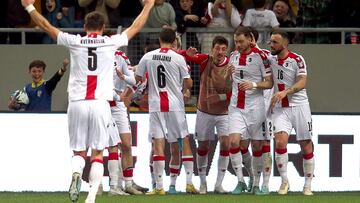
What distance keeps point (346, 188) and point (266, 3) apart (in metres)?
4.44

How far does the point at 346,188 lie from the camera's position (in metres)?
23.5

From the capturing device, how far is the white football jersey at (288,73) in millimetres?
21719

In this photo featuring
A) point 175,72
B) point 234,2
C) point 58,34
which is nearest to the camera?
point 58,34

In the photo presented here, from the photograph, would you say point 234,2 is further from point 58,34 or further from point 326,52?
point 58,34

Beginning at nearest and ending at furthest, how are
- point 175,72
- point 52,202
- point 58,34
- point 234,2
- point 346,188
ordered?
1. point 58,34
2. point 52,202
3. point 175,72
4. point 346,188
5. point 234,2

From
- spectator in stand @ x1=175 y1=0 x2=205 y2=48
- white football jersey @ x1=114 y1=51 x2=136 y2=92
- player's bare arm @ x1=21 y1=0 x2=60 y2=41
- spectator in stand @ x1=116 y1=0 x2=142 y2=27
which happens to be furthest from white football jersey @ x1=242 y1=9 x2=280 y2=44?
player's bare arm @ x1=21 y1=0 x2=60 y2=41

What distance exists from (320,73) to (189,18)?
105 inches

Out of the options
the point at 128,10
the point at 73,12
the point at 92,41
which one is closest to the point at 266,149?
the point at 92,41

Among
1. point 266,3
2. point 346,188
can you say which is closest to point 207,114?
point 346,188

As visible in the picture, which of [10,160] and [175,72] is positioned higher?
[175,72]

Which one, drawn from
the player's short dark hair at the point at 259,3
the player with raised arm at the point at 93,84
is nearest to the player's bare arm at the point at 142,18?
the player with raised arm at the point at 93,84

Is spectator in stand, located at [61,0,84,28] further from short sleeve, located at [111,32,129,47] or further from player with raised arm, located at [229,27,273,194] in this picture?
short sleeve, located at [111,32,129,47]

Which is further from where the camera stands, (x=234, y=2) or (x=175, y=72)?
(x=234, y=2)

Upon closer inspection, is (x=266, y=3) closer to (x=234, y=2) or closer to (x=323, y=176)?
(x=234, y=2)
